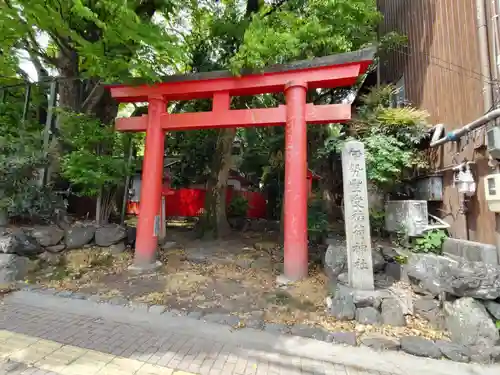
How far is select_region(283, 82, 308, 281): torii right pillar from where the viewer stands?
620cm

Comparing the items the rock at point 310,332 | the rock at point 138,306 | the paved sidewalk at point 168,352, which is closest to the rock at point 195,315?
the paved sidewalk at point 168,352

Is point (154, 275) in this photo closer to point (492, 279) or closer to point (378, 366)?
point (378, 366)

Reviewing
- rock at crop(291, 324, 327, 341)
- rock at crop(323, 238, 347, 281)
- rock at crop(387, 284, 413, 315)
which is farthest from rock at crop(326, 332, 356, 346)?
rock at crop(323, 238, 347, 281)

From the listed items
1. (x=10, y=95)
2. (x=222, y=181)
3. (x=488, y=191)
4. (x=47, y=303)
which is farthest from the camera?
(x=10, y=95)

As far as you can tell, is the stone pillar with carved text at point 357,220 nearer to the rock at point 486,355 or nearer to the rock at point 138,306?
the rock at point 486,355

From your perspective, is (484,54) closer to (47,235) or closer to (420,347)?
(420,347)

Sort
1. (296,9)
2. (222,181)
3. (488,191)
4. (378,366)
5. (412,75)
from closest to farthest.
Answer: (378,366), (488,191), (412,75), (296,9), (222,181)

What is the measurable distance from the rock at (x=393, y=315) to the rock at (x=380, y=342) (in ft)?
1.38

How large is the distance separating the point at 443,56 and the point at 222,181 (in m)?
7.32

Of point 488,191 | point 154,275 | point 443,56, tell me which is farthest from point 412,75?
point 154,275

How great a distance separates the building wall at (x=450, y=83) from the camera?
5.39m

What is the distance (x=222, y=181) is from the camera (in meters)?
10.6

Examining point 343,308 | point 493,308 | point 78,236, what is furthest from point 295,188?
point 78,236

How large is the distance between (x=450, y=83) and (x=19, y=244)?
10556 mm
